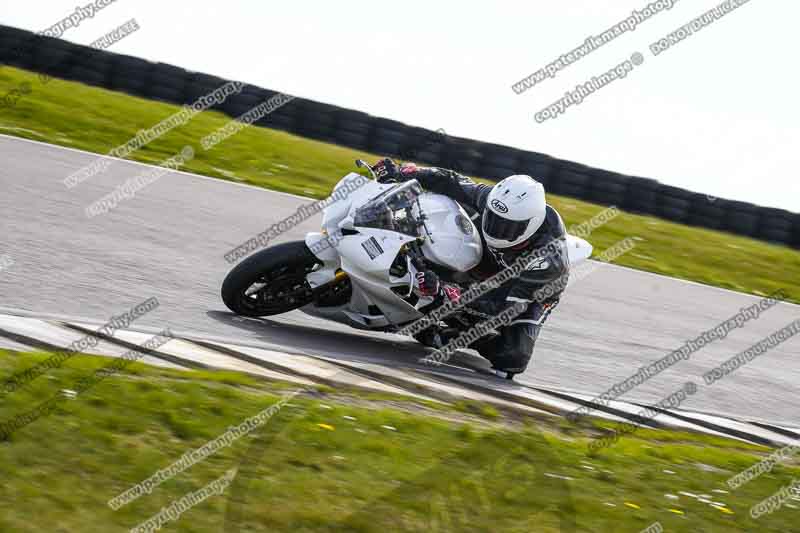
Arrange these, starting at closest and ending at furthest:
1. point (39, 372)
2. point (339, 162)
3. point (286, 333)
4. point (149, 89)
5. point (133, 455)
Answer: point (133, 455) < point (39, 372) < point (286, 333) < point (339, 162) < point (149, 89)

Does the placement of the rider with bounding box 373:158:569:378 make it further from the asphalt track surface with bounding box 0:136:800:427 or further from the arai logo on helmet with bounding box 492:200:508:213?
the asphalt track surface with bounding box 0:136:800:427

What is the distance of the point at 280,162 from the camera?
14656 millimetres

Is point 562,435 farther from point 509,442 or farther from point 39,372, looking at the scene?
point 39,372

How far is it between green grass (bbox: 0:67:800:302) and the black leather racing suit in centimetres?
600

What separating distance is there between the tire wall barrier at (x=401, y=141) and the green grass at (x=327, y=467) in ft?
32.2

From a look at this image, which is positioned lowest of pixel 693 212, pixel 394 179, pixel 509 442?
pixel 693 212

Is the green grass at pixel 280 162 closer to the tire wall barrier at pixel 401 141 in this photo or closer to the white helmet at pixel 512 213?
the tire wall barrier at pixel 401 141

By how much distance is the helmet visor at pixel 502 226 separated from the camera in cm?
691

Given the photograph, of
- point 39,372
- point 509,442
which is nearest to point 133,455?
point 39,372

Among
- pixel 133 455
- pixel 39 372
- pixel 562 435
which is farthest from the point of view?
pixel 562 435

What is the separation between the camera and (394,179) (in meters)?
7.27

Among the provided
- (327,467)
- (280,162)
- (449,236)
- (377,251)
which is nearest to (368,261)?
(377,251)

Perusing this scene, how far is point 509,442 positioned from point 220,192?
22.3 feet

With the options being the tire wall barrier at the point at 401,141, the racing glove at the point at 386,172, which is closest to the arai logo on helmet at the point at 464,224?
the racing glove at the point at 386,172
